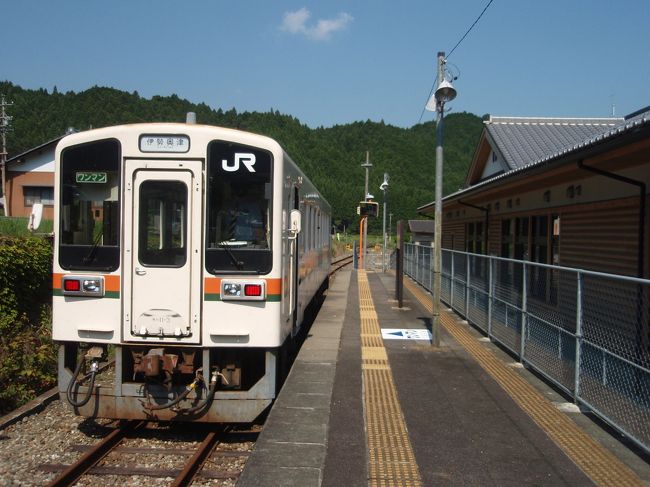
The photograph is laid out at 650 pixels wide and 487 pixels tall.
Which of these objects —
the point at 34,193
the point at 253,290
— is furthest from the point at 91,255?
the point at 34,193

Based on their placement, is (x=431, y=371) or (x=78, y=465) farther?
(x=431, y=371)

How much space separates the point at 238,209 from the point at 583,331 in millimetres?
3532

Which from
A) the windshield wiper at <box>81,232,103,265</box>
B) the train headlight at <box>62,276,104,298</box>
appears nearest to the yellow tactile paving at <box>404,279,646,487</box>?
the train headlight at <box>62,276,104,298</box>

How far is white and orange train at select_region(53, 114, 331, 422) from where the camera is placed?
5.51 meters

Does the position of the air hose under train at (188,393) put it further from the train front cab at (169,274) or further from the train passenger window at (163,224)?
the train passenger window at (163,224)

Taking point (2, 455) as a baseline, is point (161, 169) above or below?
above

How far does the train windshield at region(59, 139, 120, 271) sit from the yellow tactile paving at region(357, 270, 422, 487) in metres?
2.87

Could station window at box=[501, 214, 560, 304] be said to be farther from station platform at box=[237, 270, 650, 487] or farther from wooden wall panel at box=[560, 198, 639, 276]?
station platform at box=[237, 270, 650, 487]

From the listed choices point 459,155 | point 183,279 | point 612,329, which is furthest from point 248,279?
point 459,155

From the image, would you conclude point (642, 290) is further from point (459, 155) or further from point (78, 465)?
point (459, 155)

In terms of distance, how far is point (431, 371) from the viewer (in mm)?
→ 7328

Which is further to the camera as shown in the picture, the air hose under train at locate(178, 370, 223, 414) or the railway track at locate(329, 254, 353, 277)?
the railway track at locate(329, 254, 353, 277)

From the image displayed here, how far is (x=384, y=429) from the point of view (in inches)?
203

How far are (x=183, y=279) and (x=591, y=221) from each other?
7179mm
